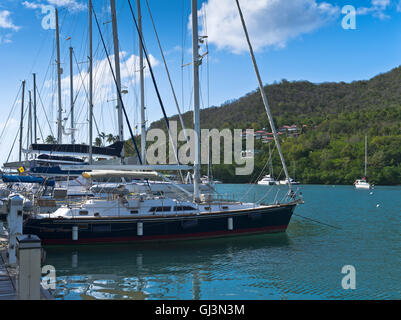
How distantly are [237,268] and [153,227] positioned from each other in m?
5.50

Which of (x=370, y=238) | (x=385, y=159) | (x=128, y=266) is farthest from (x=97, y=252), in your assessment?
(x=385, y=159)

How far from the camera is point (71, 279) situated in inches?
602

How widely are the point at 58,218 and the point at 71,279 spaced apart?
17.3ft

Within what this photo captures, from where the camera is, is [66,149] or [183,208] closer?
[183,208]

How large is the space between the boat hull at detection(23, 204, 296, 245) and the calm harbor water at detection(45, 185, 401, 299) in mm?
492

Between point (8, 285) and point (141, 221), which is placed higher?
point (141, 221)

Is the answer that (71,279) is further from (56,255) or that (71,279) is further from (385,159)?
(385,159)

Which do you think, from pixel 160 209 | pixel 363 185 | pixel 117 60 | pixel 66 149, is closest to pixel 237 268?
pixel 160 209

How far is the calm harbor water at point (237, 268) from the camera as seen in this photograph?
13758 millimetres

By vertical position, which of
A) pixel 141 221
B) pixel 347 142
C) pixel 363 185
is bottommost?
pixel 363 185

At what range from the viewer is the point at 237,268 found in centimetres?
1703

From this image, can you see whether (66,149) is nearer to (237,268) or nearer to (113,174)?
(113,174)

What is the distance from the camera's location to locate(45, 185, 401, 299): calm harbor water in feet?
45.1

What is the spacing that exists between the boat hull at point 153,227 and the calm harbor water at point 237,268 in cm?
49
